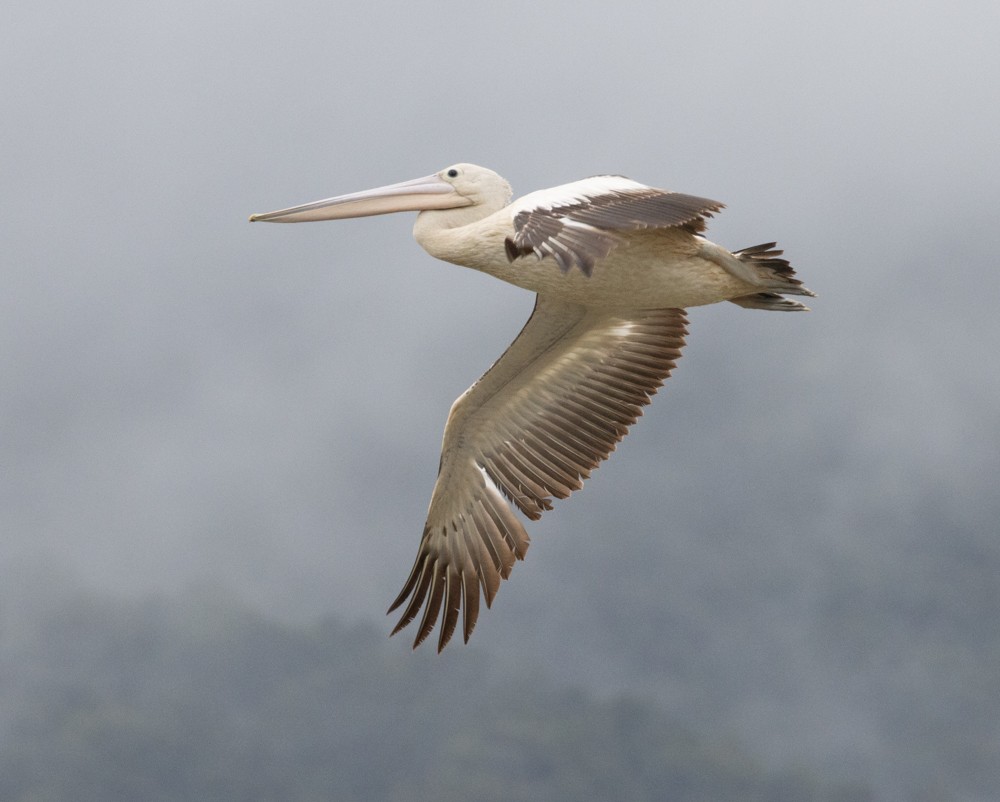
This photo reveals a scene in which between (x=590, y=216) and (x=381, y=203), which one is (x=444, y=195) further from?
(x=590, y=216)

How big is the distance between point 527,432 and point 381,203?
8.83 ft

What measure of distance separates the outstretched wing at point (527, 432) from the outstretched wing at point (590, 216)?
2.84m

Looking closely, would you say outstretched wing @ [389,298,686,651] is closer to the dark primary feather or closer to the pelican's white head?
the pelican's white head

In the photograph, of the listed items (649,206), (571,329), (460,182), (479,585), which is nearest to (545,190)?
(649,206)

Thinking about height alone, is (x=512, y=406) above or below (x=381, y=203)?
below

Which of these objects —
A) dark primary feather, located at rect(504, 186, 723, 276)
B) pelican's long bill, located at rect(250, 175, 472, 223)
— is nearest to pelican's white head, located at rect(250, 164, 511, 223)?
pelican's long bill, located at rect(250, 175, 472, 223)

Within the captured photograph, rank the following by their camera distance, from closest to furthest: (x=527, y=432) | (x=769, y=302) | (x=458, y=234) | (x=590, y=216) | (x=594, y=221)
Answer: (x=594, y=221)
(x=590, y=216)
(x=458, y=234)
(x=769, y=302)
(x=527, y=432)

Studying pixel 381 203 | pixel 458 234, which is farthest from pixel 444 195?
pixel 458 234

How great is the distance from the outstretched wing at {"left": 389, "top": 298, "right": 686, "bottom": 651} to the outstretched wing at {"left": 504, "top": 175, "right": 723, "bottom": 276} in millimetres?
2845

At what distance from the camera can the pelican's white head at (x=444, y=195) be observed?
14305 millimetres

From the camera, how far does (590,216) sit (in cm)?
1174

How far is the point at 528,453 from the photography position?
15.8m

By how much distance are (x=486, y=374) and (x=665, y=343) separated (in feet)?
5.58

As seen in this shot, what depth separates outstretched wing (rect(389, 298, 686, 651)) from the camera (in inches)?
612
